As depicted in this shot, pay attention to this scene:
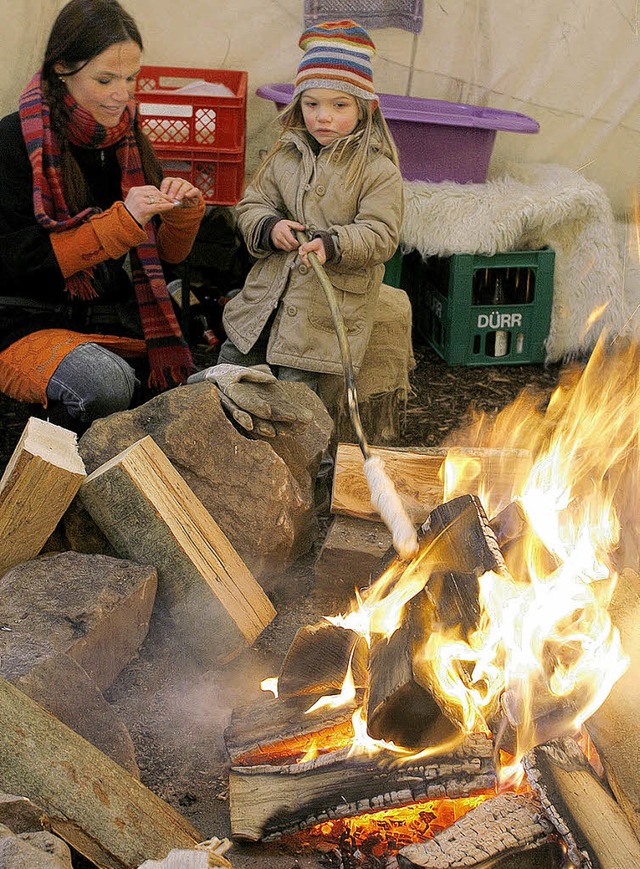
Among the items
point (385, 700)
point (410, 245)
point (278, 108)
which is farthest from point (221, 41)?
point (385, 700)

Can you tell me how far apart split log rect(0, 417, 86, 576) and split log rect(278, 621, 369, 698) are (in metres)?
0.71

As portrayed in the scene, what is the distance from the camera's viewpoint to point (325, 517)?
3.46 m

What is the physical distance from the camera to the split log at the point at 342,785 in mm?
1878

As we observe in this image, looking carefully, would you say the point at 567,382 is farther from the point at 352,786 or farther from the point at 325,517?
the point at 352,786

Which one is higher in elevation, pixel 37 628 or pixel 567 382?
pixel 37 628

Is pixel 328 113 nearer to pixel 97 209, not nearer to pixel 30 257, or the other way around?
pixel 97 209

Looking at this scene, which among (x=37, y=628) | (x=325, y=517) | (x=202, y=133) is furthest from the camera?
(x=202, y=133)

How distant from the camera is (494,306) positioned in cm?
489

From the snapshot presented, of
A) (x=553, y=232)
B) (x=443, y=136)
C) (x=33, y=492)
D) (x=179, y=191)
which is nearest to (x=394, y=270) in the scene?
(x=443, y=136)

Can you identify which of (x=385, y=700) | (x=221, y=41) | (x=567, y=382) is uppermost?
(x=221, y=41)

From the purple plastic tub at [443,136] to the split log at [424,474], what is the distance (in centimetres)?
228

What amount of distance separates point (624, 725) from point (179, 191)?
2.07 m

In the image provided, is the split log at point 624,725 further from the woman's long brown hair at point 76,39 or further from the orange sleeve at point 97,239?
the woman's long brown hair at point 76,39

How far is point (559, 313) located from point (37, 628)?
3.45 metres
